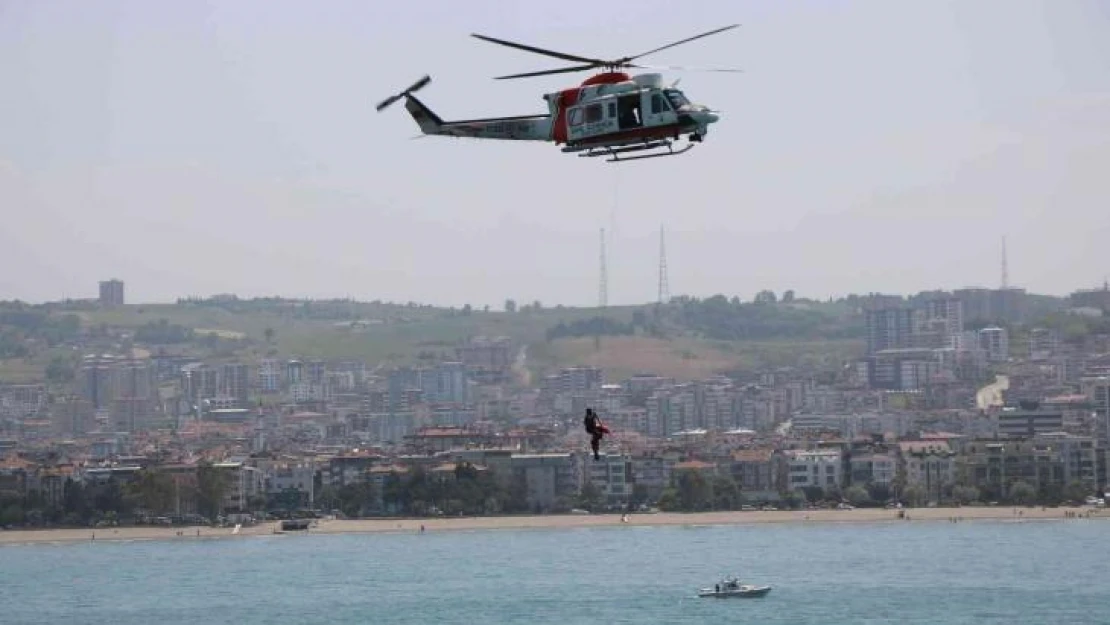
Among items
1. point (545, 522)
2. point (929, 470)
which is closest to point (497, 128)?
point (545, 522)

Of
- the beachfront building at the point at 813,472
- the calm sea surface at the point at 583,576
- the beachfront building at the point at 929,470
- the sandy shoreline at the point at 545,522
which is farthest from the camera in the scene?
the beachfront building at the point at 813,472

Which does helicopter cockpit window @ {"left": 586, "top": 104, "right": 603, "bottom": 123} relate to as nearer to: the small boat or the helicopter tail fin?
the helicopter tail fin

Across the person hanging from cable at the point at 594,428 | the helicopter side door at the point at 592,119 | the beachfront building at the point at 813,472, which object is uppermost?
the helicopter side door at the point at 592,119

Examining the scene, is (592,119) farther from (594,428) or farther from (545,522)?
(545,522)

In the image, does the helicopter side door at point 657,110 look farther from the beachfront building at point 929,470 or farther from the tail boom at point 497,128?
the beachfront building at point 929,470

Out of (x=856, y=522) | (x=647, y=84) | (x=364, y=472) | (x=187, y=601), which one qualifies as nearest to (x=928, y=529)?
(x=856, y=522)

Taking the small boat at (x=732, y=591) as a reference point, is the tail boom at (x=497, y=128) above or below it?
above

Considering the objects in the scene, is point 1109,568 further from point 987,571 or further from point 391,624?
point 391,624

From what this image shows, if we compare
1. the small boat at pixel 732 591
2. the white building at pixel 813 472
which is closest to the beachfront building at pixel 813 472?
the white building at pixel 813 472
